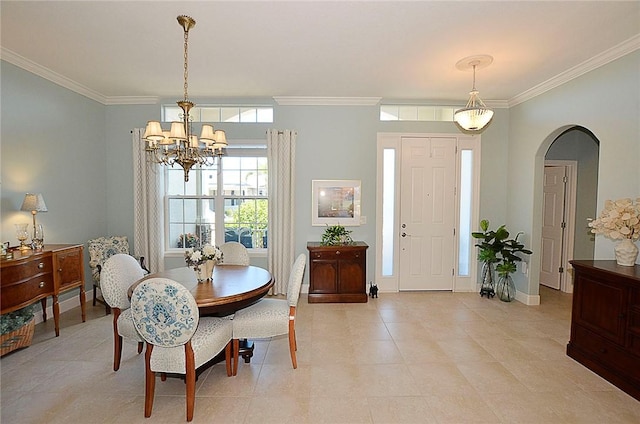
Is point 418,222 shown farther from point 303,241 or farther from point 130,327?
point 130,327

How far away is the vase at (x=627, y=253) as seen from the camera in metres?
2.70

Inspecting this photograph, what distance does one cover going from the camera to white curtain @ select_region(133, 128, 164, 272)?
15.3 ft

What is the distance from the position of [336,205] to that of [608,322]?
3261mm

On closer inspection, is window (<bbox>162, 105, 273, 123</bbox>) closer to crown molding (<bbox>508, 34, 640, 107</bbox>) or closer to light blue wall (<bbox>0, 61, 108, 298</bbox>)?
light blue wall (<bbox>0, 61, 108, 298</bbox>)

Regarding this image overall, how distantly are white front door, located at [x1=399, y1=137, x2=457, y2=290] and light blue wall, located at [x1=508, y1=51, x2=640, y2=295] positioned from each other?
89 centimetres

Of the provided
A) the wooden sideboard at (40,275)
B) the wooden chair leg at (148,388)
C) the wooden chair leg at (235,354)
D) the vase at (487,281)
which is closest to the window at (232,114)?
the wooden sideboard at (40,275)

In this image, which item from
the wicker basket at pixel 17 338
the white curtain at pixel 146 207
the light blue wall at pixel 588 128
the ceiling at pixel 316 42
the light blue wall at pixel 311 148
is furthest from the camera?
the white curtain at pixel 146 207

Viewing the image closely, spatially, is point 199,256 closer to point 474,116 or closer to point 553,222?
point 474,116

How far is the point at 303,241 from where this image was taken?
16.0 ft

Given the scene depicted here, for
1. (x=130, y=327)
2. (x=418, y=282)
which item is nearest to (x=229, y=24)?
(x=130, y=327)

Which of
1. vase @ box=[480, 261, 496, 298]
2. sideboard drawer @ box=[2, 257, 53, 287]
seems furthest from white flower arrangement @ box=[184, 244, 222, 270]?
vase @ box=[480, 261, 496, 298]

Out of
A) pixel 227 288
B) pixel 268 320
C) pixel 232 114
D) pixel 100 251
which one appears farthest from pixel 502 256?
pixel 100 251

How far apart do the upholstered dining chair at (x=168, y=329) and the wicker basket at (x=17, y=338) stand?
179 cm

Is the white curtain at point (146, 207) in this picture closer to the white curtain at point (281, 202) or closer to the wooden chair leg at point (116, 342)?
the white curtain at point (281, 202)
